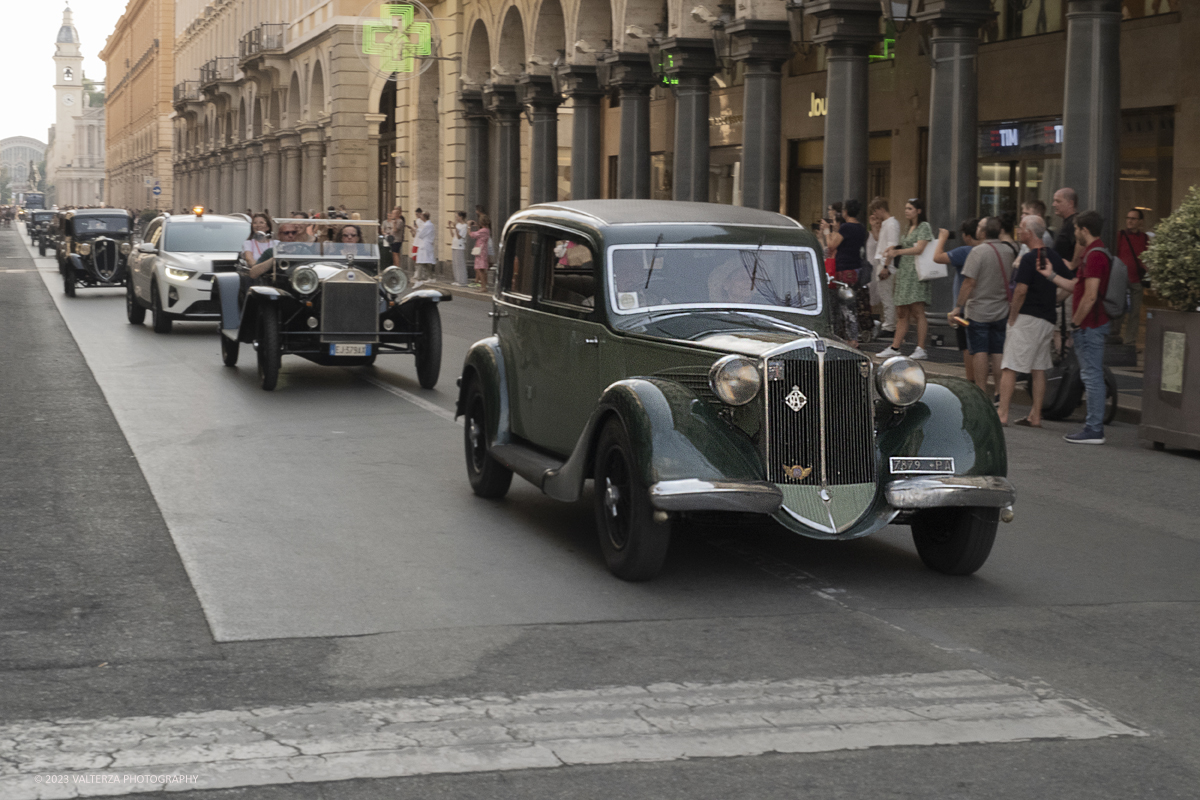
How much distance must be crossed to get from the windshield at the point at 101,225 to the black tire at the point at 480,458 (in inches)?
1040

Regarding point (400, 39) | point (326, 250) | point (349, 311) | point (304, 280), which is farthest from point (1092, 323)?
point (400, 39)

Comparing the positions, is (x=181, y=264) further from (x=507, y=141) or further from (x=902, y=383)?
(x=507, y=141)

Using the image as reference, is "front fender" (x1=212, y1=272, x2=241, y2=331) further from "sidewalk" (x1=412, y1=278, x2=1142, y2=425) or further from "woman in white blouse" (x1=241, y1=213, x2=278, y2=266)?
"sidewalk" (x1=412, y1=278, x2=1142, y2=425)

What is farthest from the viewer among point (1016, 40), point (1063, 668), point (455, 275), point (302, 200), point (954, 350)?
point (302, 200)

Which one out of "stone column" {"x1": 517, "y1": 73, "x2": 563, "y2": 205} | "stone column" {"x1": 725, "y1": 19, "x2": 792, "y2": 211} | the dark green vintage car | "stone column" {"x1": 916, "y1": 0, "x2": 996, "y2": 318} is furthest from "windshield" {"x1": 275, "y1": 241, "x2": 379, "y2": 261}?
"stone column" {"x1": 517, "y1": 73, "x2": 563, "y2": 205}

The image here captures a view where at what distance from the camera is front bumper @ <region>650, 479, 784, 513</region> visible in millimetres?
6711

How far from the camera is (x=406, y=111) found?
1834 inches

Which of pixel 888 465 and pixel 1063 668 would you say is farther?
pixel 888 465

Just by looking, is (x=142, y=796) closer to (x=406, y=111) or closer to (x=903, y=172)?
(x=903, y=172)

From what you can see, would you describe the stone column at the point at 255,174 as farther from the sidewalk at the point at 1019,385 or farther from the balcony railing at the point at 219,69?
the sidewalk at the point at 1019,385

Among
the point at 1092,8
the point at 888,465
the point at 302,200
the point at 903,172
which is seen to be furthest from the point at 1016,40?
the point at 302,200

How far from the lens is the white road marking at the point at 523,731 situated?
15.0 feet

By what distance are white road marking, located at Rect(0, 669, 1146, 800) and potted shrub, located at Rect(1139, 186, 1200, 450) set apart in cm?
709

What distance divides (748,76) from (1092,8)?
8.31 m
